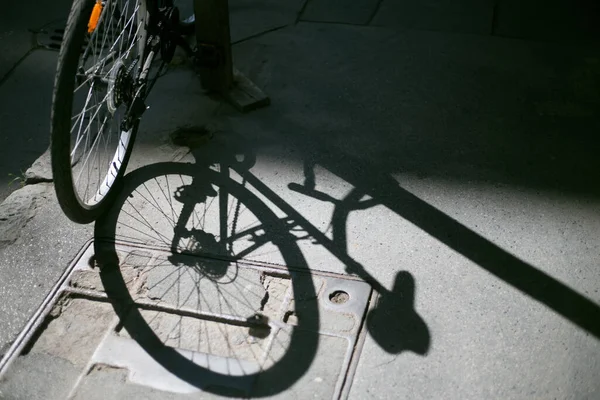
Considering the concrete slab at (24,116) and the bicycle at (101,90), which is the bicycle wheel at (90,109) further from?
the concrete slab at (24,116)

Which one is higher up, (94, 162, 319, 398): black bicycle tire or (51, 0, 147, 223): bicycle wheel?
(51, 0, 147, 223): bicycle wheel

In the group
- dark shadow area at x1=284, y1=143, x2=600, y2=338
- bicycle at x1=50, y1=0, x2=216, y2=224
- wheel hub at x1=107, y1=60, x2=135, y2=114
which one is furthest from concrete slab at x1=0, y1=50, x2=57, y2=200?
dark shadow area at x1=284, y1=143, x2=600, y2=338

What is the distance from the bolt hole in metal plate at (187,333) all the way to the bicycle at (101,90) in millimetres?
288

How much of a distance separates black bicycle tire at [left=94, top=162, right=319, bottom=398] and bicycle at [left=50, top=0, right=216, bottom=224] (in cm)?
9

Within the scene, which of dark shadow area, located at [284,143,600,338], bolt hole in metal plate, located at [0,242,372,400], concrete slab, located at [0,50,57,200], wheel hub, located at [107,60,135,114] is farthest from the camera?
concrete slab, located at [0,50,57,200]

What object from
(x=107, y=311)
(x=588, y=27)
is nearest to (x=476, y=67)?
(x=588, y=27)

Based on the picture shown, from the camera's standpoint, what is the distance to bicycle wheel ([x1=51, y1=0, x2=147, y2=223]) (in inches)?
75.4

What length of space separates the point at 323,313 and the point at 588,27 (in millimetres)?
2308

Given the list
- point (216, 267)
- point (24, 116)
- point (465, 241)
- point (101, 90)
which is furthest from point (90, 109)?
point (465, 241)

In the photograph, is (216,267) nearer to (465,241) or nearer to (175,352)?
(175,352)

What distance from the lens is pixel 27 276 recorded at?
7.32 feet

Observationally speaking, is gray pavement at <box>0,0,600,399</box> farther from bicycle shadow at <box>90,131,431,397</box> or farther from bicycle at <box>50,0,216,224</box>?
bicycle at <box>50,0,216,224</box>

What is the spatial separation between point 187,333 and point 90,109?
85 centimetres

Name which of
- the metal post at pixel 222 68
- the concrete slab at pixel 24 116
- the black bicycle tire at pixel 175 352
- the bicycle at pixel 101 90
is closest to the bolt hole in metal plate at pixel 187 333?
the black bicycle tire at pixel 175 352
